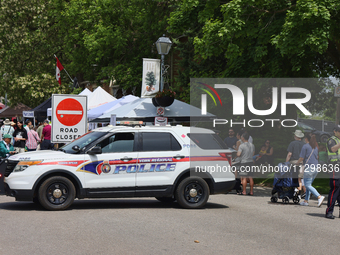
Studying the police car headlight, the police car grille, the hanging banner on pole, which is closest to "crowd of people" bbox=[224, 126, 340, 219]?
the hanging banner on pole

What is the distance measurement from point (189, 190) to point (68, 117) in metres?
5.07

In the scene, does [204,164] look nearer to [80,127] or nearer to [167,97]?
[80,127]

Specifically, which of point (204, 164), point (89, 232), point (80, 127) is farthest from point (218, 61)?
point (89, 232)

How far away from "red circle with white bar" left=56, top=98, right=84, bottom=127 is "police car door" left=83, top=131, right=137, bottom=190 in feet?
13.0

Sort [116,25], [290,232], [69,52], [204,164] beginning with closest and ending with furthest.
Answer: [290,232] < [204,164] < [116,25] < [69,52]

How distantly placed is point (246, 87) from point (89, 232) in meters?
12.0

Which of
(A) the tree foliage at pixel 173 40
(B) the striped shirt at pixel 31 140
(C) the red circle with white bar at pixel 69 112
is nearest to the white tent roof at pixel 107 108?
(B) the striped shirt at pixel 31 140

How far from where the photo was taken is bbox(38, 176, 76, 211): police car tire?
34.2 ft

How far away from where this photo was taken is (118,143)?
11227mm

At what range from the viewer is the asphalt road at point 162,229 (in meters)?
7.29

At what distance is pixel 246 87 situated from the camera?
18984 millimetres

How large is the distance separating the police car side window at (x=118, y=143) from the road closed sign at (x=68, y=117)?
3.70 meters

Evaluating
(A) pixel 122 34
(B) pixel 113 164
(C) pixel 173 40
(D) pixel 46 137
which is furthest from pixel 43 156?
(A) pixel 122 34

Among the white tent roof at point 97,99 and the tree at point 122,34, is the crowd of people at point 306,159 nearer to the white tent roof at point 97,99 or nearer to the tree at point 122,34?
the white tent roof at point 97,99
